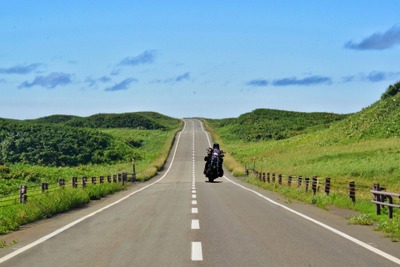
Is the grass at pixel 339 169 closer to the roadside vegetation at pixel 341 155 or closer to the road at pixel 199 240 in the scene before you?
the roadside vegetation at pixel 341 155

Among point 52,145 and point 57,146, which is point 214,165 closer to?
point 57,146

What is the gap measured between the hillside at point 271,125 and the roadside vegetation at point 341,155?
29 centimetres

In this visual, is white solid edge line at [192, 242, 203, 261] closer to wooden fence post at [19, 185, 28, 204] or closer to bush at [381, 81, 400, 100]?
wooden fence post at [19, 185, 28, 204]

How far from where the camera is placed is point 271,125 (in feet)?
535

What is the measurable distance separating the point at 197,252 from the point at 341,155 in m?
58.3

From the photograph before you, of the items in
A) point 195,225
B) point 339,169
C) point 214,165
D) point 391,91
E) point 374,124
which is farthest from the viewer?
point 391,91

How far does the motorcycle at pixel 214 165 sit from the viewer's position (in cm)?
4178

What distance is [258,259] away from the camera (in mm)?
9180

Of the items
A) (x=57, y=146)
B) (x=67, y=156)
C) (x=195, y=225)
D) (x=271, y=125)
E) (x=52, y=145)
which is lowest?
(x=195, y=225)

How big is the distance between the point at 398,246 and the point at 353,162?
46.4m

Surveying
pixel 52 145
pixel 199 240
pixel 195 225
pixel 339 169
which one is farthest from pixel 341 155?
pixel 199 240

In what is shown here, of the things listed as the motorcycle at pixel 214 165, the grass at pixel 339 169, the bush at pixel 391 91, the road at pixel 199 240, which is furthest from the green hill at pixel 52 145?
the road at pixel 199 240

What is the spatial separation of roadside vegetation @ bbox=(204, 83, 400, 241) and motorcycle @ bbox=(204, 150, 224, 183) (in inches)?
123

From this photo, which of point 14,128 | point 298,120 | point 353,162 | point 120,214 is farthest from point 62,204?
point 298,120
